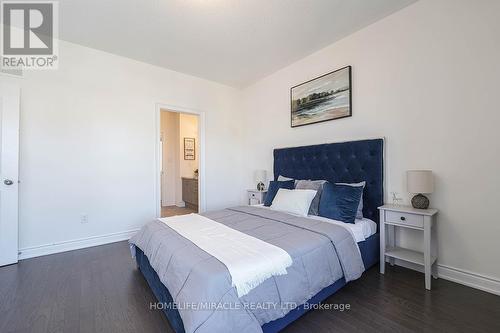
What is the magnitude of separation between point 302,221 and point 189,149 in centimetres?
472

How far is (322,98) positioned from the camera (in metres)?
3.15

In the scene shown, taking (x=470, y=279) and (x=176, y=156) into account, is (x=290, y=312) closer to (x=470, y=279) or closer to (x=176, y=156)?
(x=470, y=279)

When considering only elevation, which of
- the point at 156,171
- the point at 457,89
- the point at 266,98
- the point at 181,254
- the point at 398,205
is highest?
the point at 266,98

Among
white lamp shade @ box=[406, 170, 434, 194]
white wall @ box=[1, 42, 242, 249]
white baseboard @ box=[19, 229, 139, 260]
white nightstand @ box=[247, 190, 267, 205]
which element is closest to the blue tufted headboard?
white lamp shade @ box=[406, 170, 434, 194]

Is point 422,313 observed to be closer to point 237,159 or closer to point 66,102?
point 237,159

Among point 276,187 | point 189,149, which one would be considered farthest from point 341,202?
point 189,149

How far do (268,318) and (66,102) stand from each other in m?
3.57

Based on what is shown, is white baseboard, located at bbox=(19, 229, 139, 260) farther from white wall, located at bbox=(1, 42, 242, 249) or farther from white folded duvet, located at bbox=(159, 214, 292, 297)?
white folded duvet, located at bbox=(159, 214, 292, 297)

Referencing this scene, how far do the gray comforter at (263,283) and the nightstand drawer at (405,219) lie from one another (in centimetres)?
56

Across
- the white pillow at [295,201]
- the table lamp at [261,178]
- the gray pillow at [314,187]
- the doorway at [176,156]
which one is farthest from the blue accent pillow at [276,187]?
the doorway at [176,156]

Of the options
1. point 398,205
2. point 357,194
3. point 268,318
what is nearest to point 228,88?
point 357,194

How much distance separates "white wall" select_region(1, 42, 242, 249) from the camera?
2.77 meters

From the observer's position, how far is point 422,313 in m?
1.64

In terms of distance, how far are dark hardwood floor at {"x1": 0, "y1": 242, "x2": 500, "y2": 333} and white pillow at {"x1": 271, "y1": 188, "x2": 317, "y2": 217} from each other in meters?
0.86
